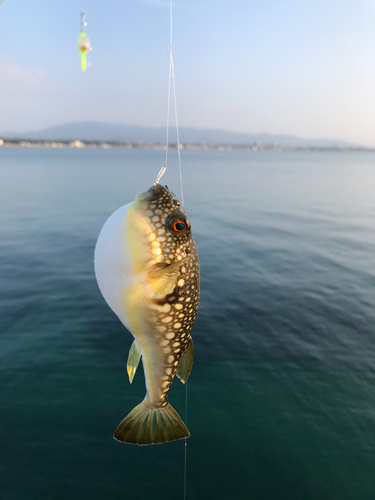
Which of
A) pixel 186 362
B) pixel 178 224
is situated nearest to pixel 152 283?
pixel 178 224

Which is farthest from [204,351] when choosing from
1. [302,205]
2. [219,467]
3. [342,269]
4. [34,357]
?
[302,205]

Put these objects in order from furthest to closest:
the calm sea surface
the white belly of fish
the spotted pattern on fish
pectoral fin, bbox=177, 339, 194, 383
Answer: the calm sea surface
pectoral fin, bbox=177, 339, 194, 383
the spotted pattern on fish
the white belly of fish

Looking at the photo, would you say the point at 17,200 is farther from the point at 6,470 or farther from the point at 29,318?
the point at 6,470

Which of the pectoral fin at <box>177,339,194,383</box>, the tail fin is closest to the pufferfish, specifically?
the tail fin

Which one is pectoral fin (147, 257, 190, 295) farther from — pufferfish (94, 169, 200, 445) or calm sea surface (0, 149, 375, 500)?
calm sea surface (0, 149, 375, 500)

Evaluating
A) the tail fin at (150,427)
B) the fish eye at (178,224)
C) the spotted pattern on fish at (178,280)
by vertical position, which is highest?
the fish eye at (178,224)

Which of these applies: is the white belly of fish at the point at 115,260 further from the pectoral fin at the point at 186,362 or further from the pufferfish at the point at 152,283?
the pectoral fin at the point at 186,362

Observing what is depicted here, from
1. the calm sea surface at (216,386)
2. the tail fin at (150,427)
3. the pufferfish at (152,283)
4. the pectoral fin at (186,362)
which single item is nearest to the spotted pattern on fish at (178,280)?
the pufferfish at (152,283)

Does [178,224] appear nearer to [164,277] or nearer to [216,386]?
[164,277]
